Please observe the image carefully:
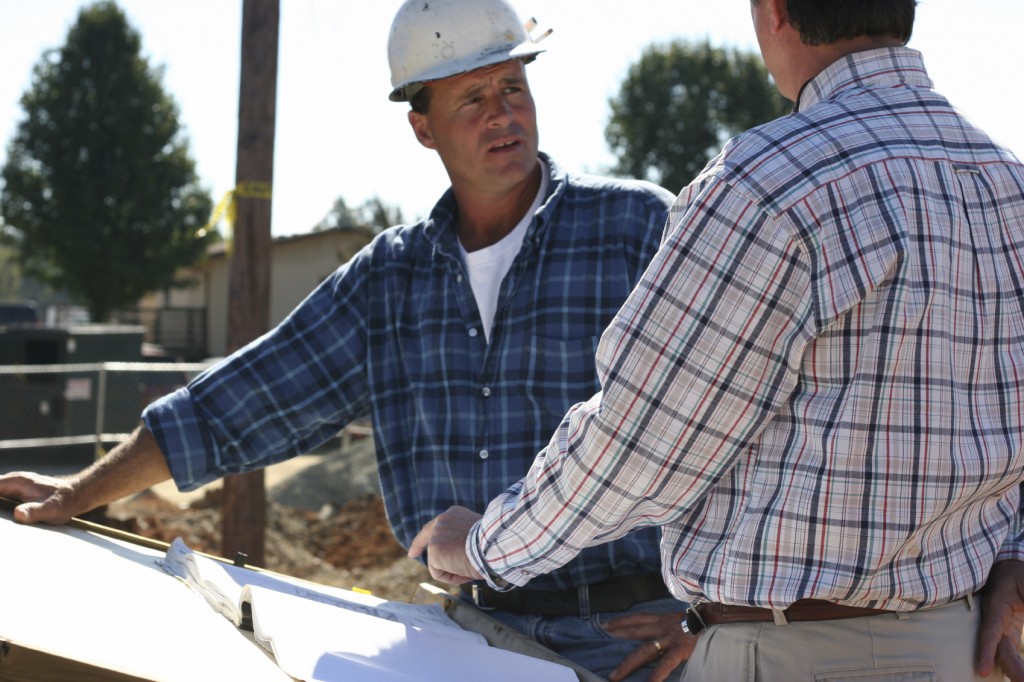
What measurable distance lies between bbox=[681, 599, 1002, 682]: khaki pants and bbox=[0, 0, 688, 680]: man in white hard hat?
0.80 m

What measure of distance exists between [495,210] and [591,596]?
1125mm

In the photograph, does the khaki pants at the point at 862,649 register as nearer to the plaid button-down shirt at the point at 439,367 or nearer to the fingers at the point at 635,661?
the fingers at the point at 635,661

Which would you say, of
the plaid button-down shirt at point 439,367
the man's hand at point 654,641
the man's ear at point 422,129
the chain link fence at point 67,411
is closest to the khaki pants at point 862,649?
the man's hand at point 654,641

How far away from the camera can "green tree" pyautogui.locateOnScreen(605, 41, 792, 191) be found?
1631 inches

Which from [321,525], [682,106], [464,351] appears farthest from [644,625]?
[682,106]

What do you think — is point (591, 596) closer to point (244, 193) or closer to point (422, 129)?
point (422, 129)

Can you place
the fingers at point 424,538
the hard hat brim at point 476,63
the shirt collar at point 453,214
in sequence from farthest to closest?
1. the hard hat brim at point 476,63
2. the shirt collar at point 453,214
3. the fingers at point 424,538

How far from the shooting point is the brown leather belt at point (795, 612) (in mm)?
1655

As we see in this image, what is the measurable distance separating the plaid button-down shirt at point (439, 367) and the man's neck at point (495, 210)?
0.20 ft

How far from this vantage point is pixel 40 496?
262 centimetres

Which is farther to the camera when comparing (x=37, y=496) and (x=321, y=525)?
(x=321, y=525)

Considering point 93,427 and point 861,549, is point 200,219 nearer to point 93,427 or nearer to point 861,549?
point 93,427

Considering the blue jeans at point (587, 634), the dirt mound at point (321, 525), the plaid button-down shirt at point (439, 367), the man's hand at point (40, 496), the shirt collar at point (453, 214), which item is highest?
the shirt collar at point (453, 214)

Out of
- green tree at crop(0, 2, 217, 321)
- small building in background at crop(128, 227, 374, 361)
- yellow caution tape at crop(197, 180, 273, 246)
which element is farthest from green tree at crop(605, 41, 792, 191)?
yellow caution tape at crop(197, 180, 273, 246)
